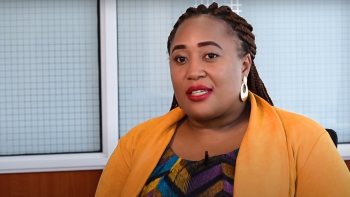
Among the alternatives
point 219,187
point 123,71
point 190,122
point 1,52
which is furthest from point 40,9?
point 219,187

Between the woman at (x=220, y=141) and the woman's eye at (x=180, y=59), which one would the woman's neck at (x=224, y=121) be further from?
the woman's eye at (x=180, y=59)

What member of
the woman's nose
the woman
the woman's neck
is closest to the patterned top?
the woman

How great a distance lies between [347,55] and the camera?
2760 mm

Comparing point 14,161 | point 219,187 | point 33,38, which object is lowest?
point 14,161

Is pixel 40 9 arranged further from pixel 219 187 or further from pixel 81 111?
pixel 219 187

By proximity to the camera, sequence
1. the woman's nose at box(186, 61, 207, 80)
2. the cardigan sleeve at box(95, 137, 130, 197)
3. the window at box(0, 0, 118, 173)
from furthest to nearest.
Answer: the window at box(0, 0, 118, 173)
the cardigan sleeve at box(95, 137, 130, 197)
the woman's nose at box(186, 61, 207, 80)

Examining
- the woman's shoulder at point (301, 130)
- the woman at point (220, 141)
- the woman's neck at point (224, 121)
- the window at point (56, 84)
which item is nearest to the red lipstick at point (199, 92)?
the woman at point (220, 141)

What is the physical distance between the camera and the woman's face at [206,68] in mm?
1280

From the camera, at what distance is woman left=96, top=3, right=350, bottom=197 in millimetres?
1184

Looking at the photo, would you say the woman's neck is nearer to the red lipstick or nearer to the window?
the red lipstick

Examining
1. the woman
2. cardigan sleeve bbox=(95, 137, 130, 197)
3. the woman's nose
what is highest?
the woman's nose

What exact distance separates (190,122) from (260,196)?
0.37 m

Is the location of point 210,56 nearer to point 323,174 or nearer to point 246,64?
point 246,64

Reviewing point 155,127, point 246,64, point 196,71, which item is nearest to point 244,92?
point 246,64
